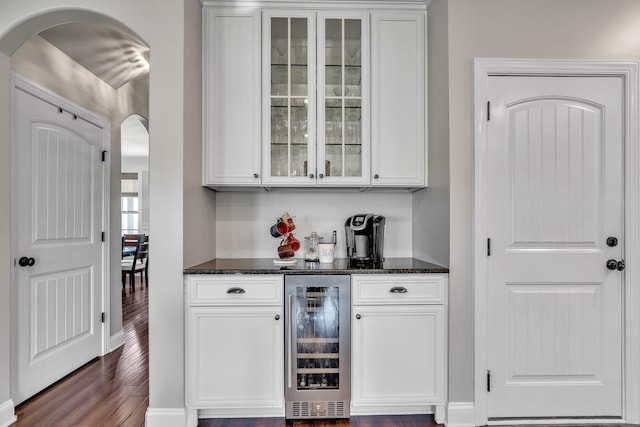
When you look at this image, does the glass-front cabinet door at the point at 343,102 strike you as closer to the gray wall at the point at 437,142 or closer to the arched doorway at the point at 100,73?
the gray wall at the point at 437,142

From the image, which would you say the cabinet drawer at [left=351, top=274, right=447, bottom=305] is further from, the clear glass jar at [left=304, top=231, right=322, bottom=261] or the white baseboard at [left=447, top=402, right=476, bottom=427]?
the white baseboard at [left=447, top=402, right=476, bottom=427]

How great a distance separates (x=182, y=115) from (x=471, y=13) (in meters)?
1.80

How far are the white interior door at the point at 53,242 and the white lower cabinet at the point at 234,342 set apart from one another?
1260 mm

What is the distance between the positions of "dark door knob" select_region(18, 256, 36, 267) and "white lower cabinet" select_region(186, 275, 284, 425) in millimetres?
1212

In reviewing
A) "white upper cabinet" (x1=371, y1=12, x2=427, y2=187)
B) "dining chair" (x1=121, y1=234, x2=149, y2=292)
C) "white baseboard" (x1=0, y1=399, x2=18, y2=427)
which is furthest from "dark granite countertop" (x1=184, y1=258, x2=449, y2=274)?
"dining chair" (x1=121, y1=234, x2=149, y2=292)

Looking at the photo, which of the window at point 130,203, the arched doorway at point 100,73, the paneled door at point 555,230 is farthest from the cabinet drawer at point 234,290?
the window at point 130,203

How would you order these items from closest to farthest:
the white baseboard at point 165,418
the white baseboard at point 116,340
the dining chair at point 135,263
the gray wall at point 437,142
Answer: the white baseboard at point 165,418 < the gray wall at point 437,142 < the white baseboard at point 116,340 < the dining chair at point 135,263

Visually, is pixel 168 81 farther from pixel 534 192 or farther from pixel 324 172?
pixel 534 192

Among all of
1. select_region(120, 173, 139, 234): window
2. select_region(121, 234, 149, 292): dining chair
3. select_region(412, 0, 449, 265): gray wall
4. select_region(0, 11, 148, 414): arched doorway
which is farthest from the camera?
select_region(120, 173, 139, 234): window

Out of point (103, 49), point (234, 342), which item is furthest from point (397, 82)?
point (103, 49)

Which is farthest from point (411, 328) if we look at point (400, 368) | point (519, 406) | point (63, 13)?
point (63, 13)

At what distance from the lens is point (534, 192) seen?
6.94 feet

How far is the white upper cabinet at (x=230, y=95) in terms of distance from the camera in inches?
92.8

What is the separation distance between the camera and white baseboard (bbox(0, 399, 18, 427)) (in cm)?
208
